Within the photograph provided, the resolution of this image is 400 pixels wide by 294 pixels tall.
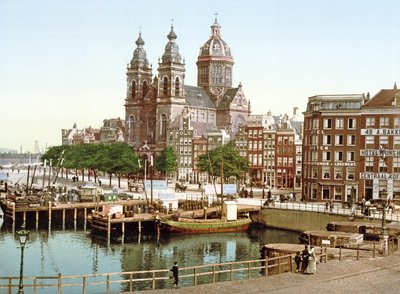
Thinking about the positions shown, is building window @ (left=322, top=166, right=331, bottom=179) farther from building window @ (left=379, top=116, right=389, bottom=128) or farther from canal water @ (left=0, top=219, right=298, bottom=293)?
canal water @ (left=0, top=219, right=298, bottom=293)

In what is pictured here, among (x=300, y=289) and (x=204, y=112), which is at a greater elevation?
(x=204, y=112)

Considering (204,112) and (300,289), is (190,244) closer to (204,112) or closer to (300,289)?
(300,289)

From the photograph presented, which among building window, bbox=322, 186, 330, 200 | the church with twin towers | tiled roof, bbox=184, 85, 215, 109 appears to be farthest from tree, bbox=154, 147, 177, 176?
building window, bbox=322, 186, 330, 200

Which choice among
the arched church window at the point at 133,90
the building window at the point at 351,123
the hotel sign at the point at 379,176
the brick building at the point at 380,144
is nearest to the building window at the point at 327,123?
the building window at the point at 351,123

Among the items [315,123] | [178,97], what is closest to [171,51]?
[178,97]

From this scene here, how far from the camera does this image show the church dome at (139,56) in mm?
181413

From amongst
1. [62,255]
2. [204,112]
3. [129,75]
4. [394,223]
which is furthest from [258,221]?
[129,75]

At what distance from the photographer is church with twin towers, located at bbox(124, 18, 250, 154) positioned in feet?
553

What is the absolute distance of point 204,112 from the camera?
175500 mm

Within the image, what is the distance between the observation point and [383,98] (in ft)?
318

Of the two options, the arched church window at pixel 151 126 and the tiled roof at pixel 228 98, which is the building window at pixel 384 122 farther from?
the arched church window at pixel 151 126

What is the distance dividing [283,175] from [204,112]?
46817 mm

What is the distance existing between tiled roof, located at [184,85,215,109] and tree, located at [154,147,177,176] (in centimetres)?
2102

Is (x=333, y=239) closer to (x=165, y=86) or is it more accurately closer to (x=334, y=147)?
(x=334, y=147)
